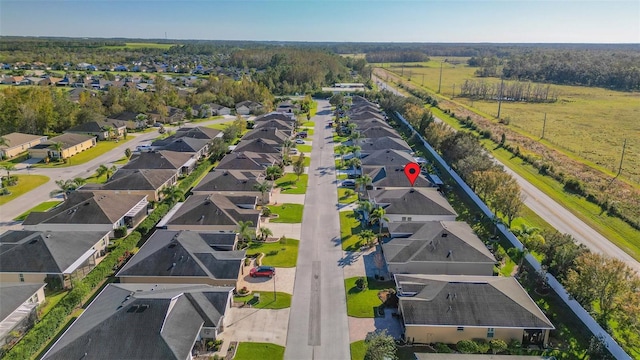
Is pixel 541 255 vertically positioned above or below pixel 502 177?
below

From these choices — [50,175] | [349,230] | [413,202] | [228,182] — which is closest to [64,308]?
[228,182]

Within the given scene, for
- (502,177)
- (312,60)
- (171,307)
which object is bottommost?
(171,307)

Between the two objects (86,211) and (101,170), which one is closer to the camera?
(86,211)

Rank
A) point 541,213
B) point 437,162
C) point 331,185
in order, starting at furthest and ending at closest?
point 437,162
point 331,185
point 541,213

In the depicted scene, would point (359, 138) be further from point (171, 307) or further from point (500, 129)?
point (171, 307)

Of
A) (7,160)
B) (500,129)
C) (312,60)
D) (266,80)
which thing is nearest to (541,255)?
(500,129)

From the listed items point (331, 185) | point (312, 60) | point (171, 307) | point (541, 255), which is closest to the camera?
point (171, 307)

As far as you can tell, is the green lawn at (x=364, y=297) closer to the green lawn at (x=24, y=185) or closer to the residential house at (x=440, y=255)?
the residential house at (x=440, y=255)

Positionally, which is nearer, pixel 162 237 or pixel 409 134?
pixel 162 237

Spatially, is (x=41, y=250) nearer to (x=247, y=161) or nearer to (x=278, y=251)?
(x=278, y=251)
